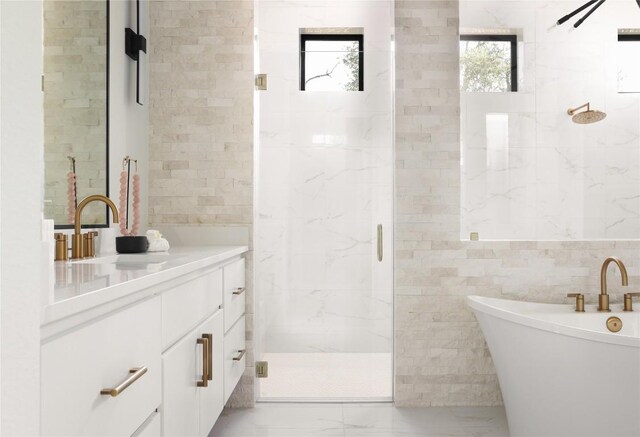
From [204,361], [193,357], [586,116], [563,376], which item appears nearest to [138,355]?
[193,357]

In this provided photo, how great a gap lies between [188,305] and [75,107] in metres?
0.99

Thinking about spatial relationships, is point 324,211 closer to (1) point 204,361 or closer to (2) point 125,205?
(2) point 125,205

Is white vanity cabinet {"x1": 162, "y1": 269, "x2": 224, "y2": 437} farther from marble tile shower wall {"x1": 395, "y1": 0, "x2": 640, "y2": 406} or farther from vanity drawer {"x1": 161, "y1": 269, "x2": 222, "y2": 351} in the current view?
marble tile shower wall {"x1": 395, "y1": 0, "x2": 640, "y2": 406}

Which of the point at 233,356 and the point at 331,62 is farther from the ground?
the point at 331,62

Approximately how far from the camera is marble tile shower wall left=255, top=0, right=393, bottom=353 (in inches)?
121

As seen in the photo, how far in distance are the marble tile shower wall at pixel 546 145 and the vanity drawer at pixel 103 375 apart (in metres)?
2.35

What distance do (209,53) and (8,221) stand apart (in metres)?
2.66

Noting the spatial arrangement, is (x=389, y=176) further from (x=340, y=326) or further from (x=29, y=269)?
(x=29, y=269)

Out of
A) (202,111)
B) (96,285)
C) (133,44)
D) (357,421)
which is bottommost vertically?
(357,421)

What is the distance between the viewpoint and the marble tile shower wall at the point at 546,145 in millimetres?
3184

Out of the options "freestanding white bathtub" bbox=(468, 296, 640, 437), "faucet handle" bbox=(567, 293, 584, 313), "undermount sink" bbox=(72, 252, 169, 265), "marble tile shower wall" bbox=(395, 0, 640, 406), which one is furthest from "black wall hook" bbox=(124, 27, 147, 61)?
"faucet handle" bbox=(567, 293, 584, 313)

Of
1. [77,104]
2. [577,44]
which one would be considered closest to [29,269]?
[77,104]

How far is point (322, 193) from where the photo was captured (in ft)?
10.2

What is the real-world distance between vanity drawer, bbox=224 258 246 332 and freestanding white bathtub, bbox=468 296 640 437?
1.25 meters
